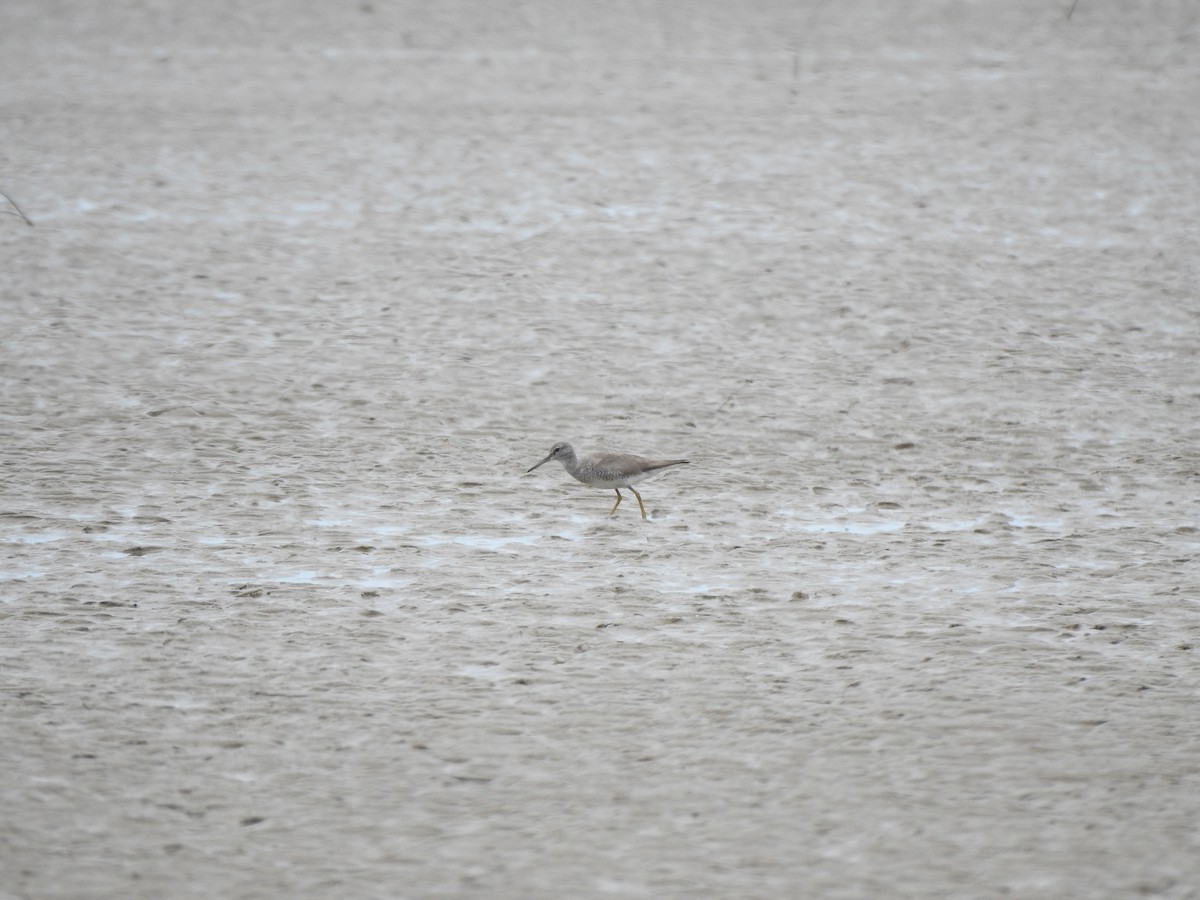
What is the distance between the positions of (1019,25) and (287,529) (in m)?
8.54

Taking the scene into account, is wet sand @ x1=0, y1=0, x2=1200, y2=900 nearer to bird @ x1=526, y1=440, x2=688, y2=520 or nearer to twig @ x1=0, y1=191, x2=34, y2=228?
twig @ x1=0, y1=191, x2=34, y2=228

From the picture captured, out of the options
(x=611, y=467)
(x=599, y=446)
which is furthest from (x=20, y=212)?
(x=611, y=467)

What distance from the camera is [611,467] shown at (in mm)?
5773

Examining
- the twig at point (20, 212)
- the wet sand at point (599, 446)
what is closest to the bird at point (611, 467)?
the wet sand at point (599, 446)

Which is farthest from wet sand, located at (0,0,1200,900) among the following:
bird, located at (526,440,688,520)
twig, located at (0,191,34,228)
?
bird, located at (526,440,688,520)

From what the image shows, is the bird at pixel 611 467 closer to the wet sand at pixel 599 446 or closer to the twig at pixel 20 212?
the wet sand at pixel 599 446

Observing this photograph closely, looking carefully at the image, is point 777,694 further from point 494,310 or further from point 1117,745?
point 494,310

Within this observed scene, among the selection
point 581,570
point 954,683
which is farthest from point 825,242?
point 954,683

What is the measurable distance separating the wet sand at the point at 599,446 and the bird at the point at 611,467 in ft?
0.56

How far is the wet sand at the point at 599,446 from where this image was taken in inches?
152

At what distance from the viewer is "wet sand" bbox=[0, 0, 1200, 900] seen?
3.87 m

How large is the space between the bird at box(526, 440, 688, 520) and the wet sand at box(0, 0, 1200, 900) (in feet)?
0.56

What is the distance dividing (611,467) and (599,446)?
55 cm

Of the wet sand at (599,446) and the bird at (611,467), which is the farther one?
the bird at (611,467)
